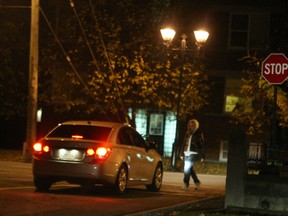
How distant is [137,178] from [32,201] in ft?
11.5

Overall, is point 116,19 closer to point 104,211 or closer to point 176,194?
point 176,194

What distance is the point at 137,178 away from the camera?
1521 centimetres

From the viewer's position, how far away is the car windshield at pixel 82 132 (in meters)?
14.2

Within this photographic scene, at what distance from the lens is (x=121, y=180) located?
1440 centimetres

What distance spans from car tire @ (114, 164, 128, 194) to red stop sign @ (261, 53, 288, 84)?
3.56 m

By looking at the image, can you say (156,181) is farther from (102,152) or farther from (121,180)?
(102,152)

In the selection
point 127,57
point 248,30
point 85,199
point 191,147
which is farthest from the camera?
point 248,30

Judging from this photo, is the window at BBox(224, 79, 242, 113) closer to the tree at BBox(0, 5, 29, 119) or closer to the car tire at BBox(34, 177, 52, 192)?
the tree at BBox(0, 5, 29, 119)

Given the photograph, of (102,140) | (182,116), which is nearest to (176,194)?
(102,140)

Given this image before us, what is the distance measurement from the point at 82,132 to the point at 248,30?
20.0m

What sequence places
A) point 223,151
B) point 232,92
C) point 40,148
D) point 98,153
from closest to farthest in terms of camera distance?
point 98,153, point 40,148, point 232,92, point 223,151

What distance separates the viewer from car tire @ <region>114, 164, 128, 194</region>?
14164mm

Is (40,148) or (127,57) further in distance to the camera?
(127,57)

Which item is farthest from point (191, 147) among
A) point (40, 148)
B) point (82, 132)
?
point (40, 148)
